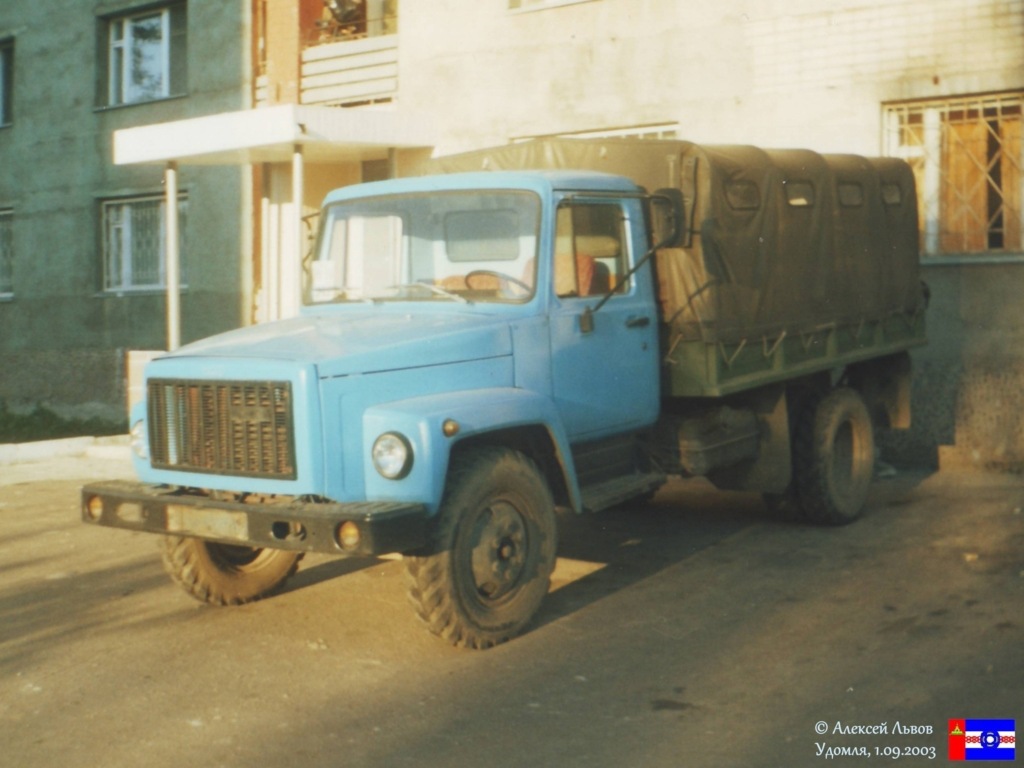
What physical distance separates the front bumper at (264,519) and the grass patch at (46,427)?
1169 cm

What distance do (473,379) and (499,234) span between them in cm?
95

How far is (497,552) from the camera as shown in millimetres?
6066

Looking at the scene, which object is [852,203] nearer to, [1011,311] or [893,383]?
[893,383]

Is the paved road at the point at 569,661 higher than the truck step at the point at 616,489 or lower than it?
lower

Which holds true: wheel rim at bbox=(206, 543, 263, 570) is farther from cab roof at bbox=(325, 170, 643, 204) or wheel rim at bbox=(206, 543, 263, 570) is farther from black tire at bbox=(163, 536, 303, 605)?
cab roof at bbox=(325, 170, 643, 204)

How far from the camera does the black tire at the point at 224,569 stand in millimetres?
6773

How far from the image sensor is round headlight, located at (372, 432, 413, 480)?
18.5 feet

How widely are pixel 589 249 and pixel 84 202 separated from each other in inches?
554

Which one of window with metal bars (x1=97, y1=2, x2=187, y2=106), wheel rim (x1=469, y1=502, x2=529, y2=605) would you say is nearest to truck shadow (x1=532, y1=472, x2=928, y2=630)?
wheel rim (x1=469, y1=502, x2=529, y2=605)

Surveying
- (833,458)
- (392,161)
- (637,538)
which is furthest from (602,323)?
(392,161)

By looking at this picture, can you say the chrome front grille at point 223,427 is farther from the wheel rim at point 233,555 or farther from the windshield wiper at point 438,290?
the windshield wiper at point 438,290

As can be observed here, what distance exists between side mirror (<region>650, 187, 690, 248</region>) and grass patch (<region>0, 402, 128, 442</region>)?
1193 cm

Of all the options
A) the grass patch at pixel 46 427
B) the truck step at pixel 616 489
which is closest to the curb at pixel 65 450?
the grass patch at pixel 46 427

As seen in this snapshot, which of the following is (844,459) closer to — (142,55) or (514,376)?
(514,376)
